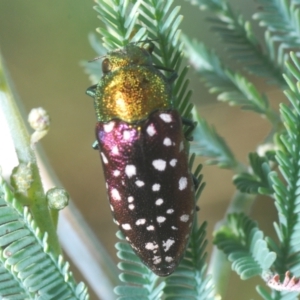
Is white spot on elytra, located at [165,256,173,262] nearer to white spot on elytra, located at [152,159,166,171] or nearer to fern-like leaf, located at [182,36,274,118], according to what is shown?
white spot on elytra, located at [152,159,166,171]

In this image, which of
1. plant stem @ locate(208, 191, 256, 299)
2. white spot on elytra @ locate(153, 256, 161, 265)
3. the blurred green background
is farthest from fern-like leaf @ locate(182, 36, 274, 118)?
the blurred green background

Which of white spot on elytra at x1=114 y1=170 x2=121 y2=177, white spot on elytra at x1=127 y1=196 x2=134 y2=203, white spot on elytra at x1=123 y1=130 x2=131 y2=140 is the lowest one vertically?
white spot on elytra at x1=127 y1=196 x2=134 y2=203

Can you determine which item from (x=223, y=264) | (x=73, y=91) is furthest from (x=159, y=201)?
(x=73, y=91)

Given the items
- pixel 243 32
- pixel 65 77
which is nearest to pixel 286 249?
pixel 243 32

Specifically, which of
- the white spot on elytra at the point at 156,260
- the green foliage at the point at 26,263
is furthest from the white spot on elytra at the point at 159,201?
the green foliage at the point at 26,263

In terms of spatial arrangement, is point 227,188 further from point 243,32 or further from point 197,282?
point 197,282

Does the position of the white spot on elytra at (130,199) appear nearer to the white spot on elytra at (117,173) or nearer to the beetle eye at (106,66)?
the white spot on elytra at (117,173)
